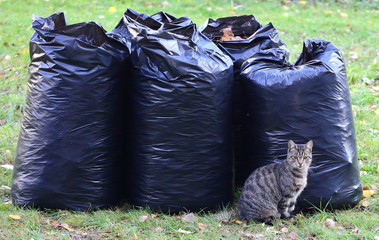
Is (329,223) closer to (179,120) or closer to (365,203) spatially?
(365,203)

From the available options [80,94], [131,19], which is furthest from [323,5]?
[80,94]

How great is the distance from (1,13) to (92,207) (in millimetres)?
6265

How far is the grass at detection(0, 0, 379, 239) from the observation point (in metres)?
3.43

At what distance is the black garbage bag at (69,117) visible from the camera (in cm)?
350

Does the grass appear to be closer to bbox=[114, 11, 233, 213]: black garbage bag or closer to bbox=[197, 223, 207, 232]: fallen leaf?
bbox=[197, 223, 207, 232]: fallen leaf

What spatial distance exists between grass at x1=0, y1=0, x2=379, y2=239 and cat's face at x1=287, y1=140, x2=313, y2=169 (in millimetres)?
403

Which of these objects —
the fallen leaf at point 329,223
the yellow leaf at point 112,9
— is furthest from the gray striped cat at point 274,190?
the yellow leaf at point 112,9

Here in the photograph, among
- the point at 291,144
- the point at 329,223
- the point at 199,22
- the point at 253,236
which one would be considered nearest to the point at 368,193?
the point at 329,223

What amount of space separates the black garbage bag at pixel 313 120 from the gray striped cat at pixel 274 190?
0.42 ft

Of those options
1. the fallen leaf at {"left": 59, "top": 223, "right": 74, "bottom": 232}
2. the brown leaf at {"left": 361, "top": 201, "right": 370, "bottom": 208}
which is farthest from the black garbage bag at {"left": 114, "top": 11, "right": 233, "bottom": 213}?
the brown leaf at {"left": 361, "top": 201, "right": 370, "bottom": 208}

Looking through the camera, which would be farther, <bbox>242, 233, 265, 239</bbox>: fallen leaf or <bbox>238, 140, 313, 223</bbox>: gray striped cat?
<bbox>238, 140, 313, 223</bbox>: gray striped cat

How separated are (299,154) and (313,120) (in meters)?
0.29

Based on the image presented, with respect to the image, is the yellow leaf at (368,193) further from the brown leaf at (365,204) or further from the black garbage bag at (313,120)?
the black garbage bag at (313,120)

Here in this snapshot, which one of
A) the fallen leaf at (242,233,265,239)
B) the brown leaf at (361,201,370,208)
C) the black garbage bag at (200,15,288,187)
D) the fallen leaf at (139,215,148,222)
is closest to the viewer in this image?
the fallen leaf at (242,233,265,239)
